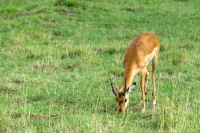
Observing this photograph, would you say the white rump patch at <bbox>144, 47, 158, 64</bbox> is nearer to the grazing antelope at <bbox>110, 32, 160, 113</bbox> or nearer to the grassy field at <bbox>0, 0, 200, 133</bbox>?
→ the grazing antelope at <bbox>110, 32, 160, 113</bbox>

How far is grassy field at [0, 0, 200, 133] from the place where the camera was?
229 inches

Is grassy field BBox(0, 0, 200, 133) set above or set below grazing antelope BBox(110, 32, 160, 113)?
below

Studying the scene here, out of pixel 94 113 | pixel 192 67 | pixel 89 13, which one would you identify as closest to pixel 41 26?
pixel 89 13

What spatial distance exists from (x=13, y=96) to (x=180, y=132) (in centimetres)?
287

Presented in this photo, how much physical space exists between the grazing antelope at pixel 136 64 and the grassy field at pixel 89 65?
21 centimetres

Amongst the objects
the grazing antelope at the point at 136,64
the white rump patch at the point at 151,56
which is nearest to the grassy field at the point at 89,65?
the grazing antelope at the point at 136,64

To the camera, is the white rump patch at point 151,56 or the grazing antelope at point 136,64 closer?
the grazing antelope at point 136,64

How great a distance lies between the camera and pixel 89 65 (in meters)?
9.33

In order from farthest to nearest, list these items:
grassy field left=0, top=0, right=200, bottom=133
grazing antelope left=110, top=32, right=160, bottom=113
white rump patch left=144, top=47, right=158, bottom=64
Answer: white rump patch left=144, top=47, right=158, bottom=64, grazing antelope left=110, top=32, right=160, bottom=113, grassy field left=0, top=0, right=200, bottom=133

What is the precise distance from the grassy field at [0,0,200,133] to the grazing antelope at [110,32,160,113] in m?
0.21

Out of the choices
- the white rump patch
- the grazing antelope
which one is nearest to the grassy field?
the grazing antelope

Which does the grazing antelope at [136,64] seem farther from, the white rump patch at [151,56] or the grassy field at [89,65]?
the grassy field at [89,65]

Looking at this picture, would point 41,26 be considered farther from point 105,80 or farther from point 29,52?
point 105,80

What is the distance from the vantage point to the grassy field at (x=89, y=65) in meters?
5.82
